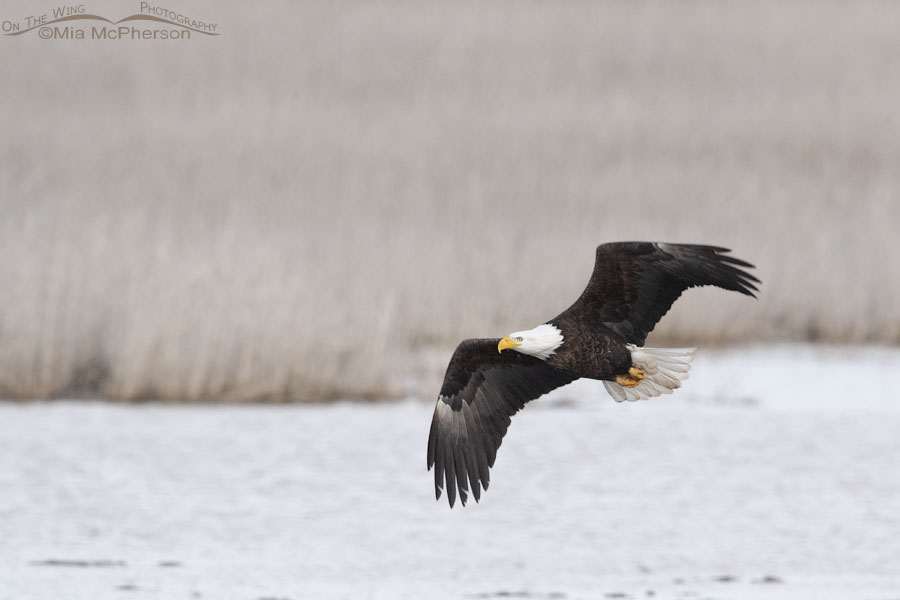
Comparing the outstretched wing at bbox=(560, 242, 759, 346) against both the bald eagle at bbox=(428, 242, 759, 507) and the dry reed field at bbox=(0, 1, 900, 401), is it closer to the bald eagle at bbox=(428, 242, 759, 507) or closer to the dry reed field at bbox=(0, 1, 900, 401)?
the bald eagle at bbox=(428, 242, 759, 507)

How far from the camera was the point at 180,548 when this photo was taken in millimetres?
6895

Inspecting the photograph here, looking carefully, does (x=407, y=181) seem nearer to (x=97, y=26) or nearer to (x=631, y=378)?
(x=97, y=26)

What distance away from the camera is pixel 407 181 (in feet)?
46.4

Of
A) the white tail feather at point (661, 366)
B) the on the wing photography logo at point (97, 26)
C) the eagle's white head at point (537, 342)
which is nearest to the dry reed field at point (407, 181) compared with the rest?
the on the wing photography logo at point (97, 26)

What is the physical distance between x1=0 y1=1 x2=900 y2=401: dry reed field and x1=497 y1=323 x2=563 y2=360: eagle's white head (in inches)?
165

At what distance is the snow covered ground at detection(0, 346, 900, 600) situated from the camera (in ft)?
21.1

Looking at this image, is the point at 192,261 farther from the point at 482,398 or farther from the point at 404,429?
the point at 482,398

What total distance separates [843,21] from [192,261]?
12.8 metres

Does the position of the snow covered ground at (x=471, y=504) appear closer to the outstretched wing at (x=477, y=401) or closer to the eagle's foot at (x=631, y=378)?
the outstretched wing at (x=477, y=401)

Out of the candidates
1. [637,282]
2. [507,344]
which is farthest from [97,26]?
[507,344]

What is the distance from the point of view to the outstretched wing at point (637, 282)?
217 inches

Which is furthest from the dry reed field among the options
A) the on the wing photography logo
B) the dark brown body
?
the dark brown body

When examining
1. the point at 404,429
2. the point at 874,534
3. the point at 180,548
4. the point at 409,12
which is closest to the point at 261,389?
the point at 404,429

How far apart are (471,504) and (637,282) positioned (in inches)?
99.7
